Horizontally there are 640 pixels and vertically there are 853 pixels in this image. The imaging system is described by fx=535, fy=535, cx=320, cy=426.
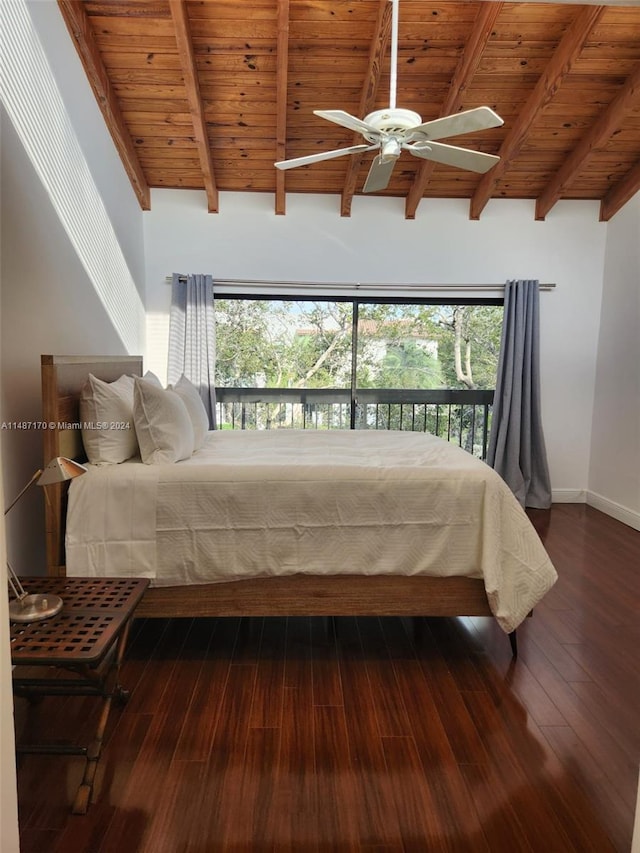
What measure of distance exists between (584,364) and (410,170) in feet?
7.54

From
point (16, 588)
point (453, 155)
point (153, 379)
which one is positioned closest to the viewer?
point (16, 588)

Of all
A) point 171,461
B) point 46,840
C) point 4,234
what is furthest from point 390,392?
point 46,840

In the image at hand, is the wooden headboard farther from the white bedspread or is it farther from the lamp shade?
the lamp shade

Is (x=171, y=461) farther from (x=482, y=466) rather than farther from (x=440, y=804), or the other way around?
(x=440, y=804)

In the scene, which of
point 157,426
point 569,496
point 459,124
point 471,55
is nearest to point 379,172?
point 459,124

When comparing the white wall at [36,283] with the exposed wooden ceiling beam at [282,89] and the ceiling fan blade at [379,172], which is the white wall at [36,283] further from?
the ceiling fan blade at [379,172]

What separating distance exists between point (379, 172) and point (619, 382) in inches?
115

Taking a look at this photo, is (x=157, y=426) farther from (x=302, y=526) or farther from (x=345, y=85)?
(x=345, y=85)

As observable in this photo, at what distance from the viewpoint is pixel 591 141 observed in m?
3.84

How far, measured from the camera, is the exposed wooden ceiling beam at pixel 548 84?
294cm

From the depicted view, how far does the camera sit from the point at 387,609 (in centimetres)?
225

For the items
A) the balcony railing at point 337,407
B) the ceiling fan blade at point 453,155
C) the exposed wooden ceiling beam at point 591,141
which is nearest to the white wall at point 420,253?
the exposed wooden ceiling beam at point 591,141

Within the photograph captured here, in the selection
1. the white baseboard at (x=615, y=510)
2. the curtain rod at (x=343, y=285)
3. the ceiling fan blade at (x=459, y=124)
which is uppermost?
the ceiling fan blade at (x=459, y=124)

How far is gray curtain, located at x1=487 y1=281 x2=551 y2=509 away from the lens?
461 cm
